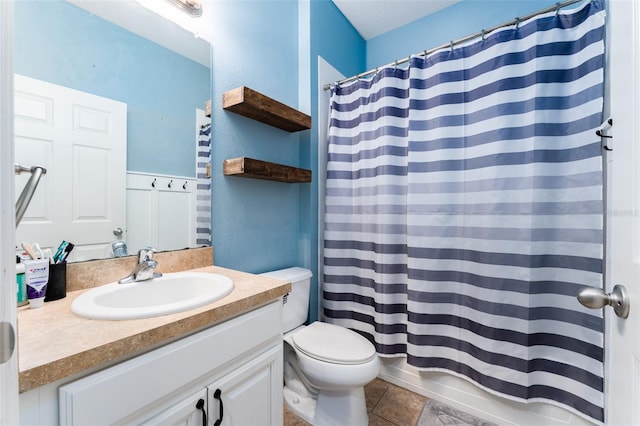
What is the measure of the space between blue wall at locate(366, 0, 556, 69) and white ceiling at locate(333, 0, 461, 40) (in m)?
0.05

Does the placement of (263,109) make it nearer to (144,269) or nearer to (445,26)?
(144,269)

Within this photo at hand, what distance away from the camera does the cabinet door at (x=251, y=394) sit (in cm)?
77

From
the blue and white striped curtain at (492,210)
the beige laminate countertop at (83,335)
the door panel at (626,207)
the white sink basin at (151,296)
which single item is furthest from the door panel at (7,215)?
the blue and white striped curtain at (492,210)

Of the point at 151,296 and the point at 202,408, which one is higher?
the point at 151,296

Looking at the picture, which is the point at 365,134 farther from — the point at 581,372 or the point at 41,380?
the point at 41,380

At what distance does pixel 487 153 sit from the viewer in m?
1.32

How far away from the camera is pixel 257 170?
135cm

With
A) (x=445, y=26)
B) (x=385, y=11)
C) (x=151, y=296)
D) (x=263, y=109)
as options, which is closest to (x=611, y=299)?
(x=151, y=296)

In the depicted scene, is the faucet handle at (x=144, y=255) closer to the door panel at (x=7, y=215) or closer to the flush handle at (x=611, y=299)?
the door panel at (x=7, y=215)

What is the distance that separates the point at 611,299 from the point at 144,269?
129 centimetres

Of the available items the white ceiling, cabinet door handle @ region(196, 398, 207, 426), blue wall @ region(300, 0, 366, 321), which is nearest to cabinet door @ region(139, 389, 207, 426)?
cabinet door handle @ region(196, 398, 207, 426)

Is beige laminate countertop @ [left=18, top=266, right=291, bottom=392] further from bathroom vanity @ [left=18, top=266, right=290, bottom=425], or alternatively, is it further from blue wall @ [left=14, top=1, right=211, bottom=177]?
blue wall @ [left=14, top=1, right=211, bottom=177]

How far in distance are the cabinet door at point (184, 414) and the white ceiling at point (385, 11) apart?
2.39m

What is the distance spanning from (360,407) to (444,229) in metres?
0.98
